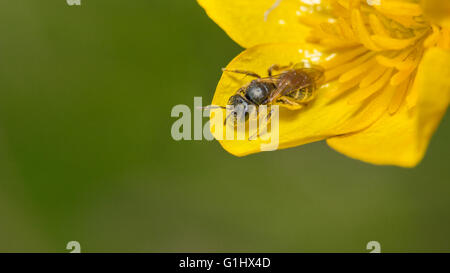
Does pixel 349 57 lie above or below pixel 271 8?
below

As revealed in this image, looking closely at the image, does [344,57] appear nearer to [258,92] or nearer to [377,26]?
[377,26]

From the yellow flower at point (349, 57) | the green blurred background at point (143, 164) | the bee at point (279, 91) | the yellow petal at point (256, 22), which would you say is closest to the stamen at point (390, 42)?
the yellow flower at point (349, 57)

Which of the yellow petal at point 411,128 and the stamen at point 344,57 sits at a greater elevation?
the stamen at point 344,57

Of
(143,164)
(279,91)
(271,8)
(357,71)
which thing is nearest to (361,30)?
(357,71)

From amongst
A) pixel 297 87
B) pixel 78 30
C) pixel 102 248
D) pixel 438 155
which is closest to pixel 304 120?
pixel 297 87

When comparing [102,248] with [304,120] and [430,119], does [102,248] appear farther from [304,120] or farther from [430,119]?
[430,119]

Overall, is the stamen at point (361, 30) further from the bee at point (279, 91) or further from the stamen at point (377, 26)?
the bee at point (279, 91)
